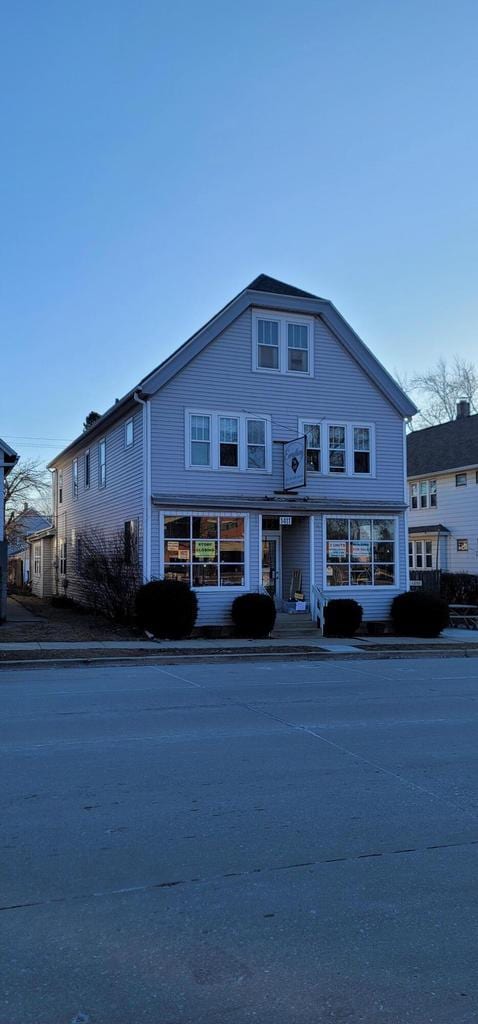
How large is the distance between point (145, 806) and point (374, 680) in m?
8.08

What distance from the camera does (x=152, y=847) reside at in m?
5.17

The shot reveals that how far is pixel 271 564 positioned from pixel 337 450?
12.5 ft

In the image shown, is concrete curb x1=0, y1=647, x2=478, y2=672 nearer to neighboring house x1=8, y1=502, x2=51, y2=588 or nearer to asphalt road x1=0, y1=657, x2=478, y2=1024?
asphalt road x1=0, y1=657, x2=478, y2=1024

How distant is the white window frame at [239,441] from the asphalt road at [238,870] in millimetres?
12718

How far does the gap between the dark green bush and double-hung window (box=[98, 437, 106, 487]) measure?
46.5ft

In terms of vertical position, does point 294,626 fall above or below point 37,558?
below

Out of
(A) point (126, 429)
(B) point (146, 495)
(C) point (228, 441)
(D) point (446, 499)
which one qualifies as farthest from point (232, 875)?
(D) point (446, 499)

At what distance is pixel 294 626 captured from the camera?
22250 mm

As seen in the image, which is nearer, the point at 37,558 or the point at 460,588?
the point at 460,588

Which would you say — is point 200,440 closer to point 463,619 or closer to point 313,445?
point 313,445

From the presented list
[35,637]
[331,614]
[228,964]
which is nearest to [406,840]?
[228,964]

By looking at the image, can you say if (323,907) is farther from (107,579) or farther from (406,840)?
(107,579)

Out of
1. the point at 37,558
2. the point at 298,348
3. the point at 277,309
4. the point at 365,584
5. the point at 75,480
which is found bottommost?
the point at 365,584

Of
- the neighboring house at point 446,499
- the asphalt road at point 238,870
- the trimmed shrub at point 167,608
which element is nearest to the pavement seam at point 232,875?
the asphalt road at point 238,870
